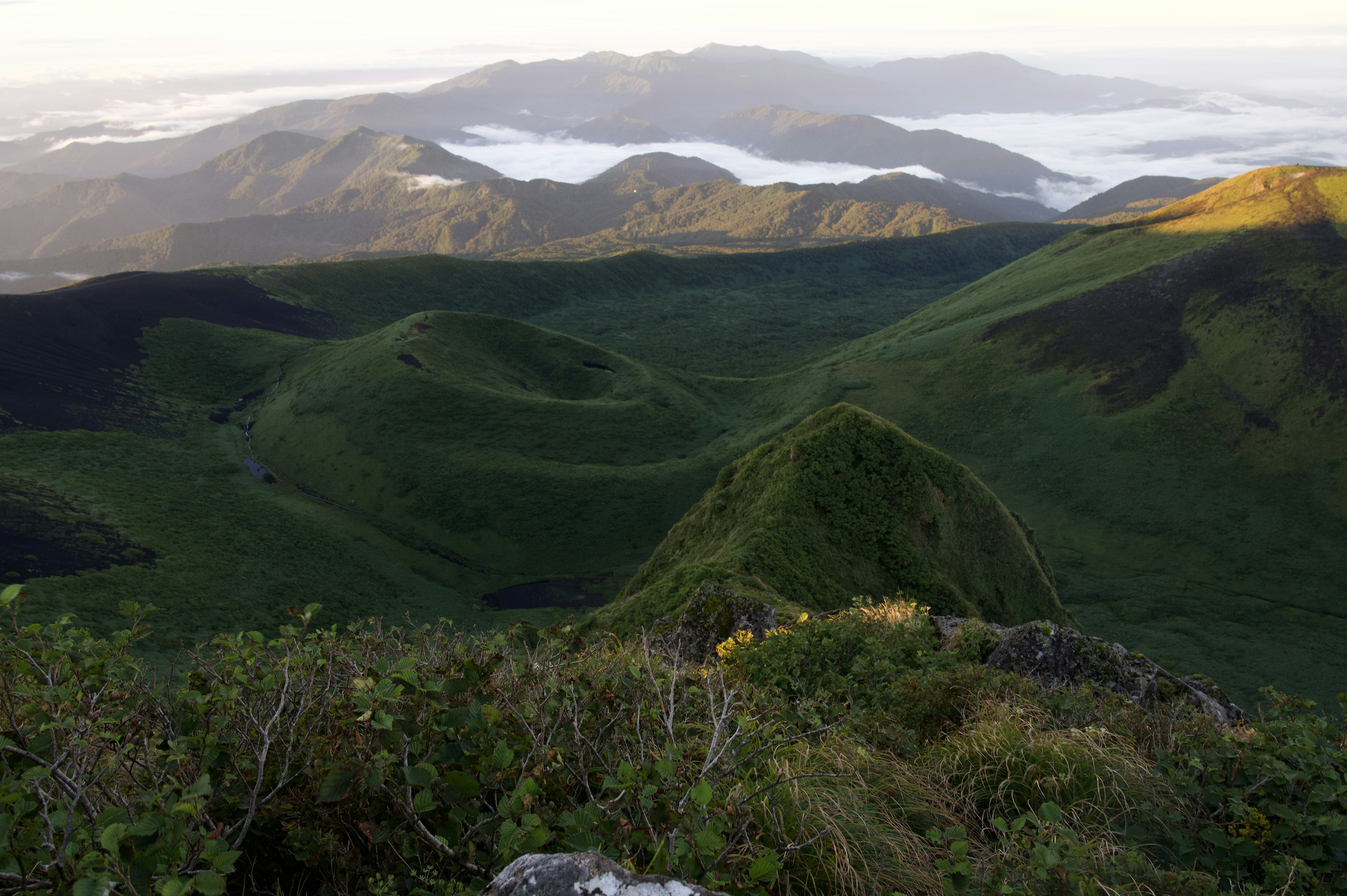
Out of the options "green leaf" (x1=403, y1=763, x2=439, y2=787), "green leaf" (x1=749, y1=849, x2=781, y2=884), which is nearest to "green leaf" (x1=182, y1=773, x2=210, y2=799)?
"green leaf" (x1=403, y1=763, x2=439, y2=787)

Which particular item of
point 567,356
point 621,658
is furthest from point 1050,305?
point 621,658

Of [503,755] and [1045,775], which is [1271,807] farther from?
[503,755]

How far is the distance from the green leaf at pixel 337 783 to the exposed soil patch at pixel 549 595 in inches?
1882

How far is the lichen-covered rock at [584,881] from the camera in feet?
9.97

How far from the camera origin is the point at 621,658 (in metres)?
7.29

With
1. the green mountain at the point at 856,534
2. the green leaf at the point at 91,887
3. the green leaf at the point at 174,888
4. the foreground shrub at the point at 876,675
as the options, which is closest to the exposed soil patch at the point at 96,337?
the green mountain at the point at 856,534

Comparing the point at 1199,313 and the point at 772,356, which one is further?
the point at 772,356

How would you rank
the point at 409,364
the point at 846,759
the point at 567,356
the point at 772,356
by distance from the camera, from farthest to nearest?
the point at 772,356 < the point at 567,356 < the point at 409,364 < the point at 846,759

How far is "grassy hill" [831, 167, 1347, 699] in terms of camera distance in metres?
47.1

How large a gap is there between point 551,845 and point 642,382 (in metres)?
77.4

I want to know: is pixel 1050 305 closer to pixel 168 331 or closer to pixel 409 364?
pixel 409 364

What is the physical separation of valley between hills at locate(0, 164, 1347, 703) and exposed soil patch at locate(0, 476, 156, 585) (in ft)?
0.62

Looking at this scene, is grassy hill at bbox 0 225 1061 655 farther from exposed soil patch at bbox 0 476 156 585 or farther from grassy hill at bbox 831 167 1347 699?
grassy hill at bbox 831 167 1347 699

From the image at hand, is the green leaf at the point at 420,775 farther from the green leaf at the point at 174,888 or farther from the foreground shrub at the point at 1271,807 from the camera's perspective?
the foreground shrub at the point at 1271,807
